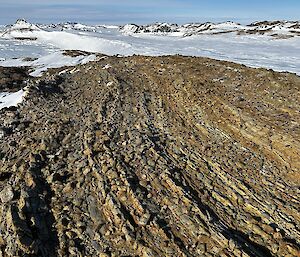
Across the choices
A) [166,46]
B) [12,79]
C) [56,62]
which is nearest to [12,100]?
[12,79]

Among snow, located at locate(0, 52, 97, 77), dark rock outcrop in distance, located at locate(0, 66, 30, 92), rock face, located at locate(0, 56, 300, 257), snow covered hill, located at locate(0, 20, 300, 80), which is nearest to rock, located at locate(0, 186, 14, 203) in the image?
rock face, located at locate(0, 56, 300, 257)

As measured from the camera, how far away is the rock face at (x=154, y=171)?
9234 millimetres

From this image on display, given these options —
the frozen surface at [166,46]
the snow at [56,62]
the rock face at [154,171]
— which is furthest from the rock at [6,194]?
the frozen surface at [166,46]

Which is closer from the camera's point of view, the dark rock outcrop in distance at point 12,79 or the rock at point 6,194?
the rock at point 6,194

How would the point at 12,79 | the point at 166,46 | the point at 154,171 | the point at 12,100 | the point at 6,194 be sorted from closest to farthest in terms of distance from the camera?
the point at 6,194, the point at 154,171, the point at 12,100, the point at 12,79, the point at 166,46

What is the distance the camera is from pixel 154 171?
39.0 ft

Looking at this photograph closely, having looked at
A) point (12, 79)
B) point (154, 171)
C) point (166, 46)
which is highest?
point (154, 171)

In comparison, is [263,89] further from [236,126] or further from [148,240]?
[148,240]

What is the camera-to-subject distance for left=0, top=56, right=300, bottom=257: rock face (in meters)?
9.23

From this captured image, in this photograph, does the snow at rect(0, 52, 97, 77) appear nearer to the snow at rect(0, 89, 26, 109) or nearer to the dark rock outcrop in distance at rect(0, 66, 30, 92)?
the dark rock outcrop in distance at rect(0, 66, 30, 92)

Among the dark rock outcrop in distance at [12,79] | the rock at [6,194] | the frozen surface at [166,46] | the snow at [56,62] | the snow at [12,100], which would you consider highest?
the rock at [6,194]

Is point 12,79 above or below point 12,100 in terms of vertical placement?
below

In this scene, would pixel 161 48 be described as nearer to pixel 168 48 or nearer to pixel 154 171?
pixel 168 48

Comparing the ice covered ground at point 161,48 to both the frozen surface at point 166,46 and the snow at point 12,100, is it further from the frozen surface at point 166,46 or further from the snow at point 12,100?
the snow at point 12,100
